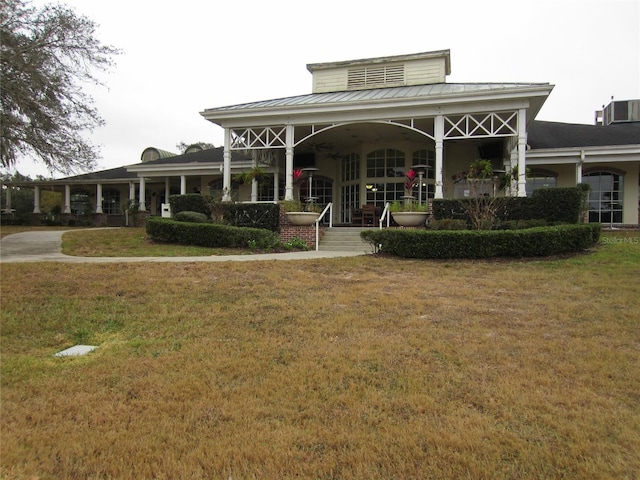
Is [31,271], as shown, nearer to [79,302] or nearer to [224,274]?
[79,302]

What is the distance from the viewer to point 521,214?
11719mm

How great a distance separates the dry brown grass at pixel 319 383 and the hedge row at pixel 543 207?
5.92 meters

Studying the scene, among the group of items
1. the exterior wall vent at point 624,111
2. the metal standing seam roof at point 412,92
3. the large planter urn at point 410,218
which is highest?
the exterior wall vent at point 624,111

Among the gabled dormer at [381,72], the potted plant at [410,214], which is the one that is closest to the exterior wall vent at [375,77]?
the gabled dormer at [381,72]

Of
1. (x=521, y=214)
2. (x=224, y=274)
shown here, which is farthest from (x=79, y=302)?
(x=521, y=214)

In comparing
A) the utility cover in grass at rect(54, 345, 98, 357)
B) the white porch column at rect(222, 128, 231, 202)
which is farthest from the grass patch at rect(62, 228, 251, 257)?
the utility cover in grass at rect(54, 345, 98, 357)

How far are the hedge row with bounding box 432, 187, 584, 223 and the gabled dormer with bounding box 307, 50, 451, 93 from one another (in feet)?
24.9

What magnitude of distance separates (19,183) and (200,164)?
13932 mm

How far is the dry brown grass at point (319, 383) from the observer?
7.13 ft

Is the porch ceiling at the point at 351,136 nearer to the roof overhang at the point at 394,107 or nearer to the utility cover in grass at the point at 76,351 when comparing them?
the roof overhang at the point at 394,107

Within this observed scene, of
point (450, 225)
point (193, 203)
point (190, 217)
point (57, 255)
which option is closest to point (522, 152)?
point (450, 225)

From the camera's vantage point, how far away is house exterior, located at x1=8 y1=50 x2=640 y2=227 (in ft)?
42.9

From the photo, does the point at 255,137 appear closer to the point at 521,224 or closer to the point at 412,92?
the point at 412,92

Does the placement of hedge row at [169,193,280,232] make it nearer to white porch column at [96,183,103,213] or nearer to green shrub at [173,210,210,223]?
green shrub at [173,210,210,223]
